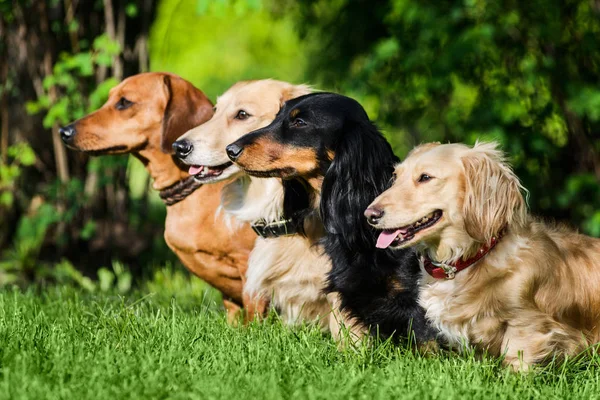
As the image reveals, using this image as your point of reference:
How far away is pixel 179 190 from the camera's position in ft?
16.4

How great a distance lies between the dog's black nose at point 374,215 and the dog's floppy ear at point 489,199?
38 centimetres

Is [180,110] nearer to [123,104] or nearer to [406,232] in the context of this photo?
[123,104]

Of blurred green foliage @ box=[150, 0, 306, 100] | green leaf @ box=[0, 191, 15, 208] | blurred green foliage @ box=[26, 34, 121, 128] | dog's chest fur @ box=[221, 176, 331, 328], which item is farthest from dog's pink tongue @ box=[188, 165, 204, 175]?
blurred green foliage @ box=[150, 0, 306, 100]

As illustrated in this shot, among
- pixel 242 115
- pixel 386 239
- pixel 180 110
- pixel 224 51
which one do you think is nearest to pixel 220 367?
pixel 386 239

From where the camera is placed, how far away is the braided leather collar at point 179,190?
4957mm

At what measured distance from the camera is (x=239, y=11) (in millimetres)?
5977

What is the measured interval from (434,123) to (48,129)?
407 centimetres

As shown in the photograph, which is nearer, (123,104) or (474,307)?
(474,307)

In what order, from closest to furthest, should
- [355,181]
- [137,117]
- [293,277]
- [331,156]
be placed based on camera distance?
[355,181]
[331,156]
[293,277]
[137,117]

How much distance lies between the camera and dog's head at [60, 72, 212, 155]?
200 inches

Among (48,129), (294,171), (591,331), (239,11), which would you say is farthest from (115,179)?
(591,331)

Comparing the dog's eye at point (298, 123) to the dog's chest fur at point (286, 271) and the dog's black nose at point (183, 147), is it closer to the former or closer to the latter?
the dog's chest fur at point (286, 271)

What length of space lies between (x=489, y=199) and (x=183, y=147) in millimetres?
1764

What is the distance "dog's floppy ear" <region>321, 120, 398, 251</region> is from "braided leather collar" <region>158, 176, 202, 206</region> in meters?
1.16
